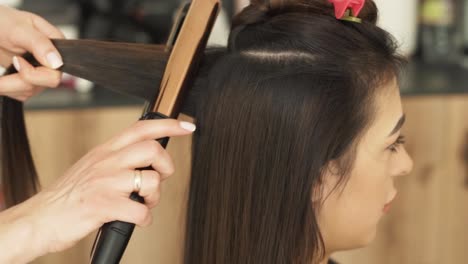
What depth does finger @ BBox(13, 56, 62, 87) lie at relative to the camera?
43.7 inches

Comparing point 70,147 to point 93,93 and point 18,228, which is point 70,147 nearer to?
point 93,93

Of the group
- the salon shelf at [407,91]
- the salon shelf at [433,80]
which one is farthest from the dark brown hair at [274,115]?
the salon shelf at [433,80]

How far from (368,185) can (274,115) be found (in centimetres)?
21

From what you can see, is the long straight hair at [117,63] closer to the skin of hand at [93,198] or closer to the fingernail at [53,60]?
the fingernail at [53,60]

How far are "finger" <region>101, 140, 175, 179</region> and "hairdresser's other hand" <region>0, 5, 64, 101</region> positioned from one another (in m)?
0.23

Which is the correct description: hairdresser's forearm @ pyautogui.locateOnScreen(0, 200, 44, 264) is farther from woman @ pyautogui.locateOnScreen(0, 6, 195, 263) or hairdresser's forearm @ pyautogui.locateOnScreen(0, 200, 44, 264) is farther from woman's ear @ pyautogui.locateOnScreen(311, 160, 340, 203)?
woman's ear @ pyautogui.locateOnScreen(311, 160, 340, 203)

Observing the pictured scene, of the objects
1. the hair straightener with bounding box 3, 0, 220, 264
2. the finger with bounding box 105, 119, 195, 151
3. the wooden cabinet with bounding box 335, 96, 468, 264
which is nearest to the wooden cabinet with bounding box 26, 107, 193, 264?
the wooden cabinet with bounding box 335, 96, 468, 264

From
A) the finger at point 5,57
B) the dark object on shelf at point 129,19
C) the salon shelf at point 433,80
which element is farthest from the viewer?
the dark object on shelf at point 129,19

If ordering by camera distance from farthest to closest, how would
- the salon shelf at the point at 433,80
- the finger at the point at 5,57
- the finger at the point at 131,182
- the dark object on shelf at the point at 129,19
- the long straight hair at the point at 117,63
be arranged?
the dark object on shelf at the point at 129,19
the salon shelf at the point at 433,80
the finger at the point at 5,57
the long straight hair at the point at 117,63
the finger at the point at 131,182

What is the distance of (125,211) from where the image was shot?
927 mm

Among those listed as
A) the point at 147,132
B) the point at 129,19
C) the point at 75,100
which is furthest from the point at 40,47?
the point at 129,19

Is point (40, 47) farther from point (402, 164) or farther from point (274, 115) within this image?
point (402, 164)

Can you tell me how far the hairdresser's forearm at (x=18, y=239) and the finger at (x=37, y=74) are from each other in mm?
235

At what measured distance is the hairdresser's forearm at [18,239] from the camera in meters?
0.95
